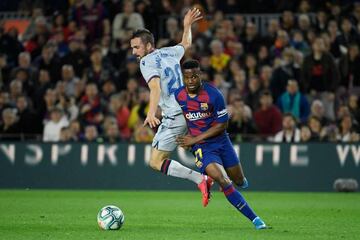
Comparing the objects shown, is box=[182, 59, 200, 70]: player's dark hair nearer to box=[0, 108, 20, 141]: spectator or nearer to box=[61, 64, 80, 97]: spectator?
box=[0, 108, 20, 141]: spectator

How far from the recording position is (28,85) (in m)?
21.1

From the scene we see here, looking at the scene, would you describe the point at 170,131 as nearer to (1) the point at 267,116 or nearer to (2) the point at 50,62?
(1) the point at 267,116

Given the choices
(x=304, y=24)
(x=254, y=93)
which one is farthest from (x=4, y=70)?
(x=304, y=24)

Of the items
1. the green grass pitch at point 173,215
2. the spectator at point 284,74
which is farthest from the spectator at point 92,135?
the spectator at point 284,74

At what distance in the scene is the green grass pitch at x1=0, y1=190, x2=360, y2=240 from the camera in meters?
9.65

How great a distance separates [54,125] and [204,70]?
3488 mm

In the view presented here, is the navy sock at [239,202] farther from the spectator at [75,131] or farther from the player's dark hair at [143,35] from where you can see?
the spectator at [75,131]

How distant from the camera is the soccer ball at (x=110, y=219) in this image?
10062 mm

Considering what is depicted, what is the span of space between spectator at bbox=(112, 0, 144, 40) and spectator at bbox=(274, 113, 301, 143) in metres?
4.70

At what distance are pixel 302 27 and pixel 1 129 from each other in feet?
23.1

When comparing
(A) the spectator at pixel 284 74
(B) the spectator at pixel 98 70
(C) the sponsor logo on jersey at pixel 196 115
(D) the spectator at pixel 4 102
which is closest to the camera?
(C) the sponsor logo on jersey at pixel 196 115

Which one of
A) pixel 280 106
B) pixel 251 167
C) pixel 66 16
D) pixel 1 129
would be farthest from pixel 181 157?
pixel 66 16

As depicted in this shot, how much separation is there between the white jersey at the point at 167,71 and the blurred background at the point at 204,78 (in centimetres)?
608

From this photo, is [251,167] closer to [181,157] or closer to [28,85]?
[181,157]
